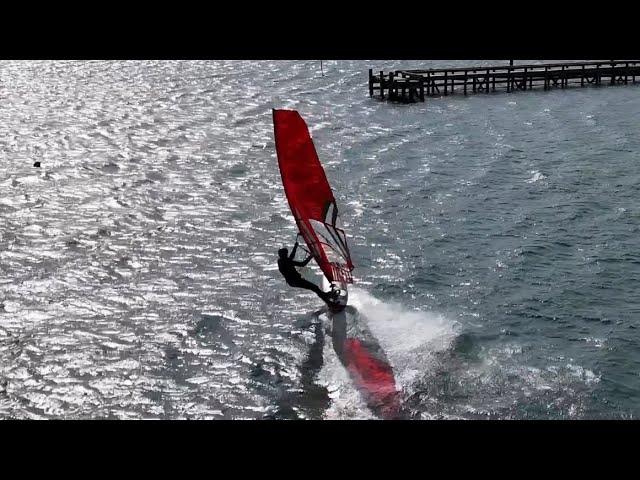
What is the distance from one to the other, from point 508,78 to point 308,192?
45363 mm

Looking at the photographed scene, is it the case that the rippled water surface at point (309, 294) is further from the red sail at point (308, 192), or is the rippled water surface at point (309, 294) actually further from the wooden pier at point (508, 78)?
the wooden pier at point (508, 78)

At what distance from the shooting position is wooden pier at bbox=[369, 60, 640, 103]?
204ft

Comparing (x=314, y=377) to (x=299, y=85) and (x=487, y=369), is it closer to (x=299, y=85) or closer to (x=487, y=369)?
(x=487, y=369)

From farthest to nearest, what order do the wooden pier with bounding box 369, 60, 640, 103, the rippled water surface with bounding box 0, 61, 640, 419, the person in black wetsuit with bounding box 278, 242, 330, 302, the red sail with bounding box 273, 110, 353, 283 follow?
the wooden pier with bounding box 369, 60, 640, 103, the person in black wetsuit with bounding box 278, 242, 330, 302, the red sail with bounding box 273, 110, 353, 283, the rippled water surface with bounding box 0, 61, 640, 419

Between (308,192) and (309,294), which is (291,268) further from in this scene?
(309,294)

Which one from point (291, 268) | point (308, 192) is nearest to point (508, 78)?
point (308, 192)

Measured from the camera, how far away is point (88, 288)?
26453mm

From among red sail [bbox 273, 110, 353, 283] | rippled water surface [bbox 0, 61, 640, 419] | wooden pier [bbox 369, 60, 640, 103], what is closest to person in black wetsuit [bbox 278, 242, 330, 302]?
red sail [bbox 273, 110, 353, 283]

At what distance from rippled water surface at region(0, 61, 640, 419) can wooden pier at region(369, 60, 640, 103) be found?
6.44 meters

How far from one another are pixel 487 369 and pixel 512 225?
523 inches

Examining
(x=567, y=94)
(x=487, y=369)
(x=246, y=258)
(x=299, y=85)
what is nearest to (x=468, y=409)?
(x=487, y=369)

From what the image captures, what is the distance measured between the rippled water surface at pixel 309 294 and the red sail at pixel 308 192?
216 cm

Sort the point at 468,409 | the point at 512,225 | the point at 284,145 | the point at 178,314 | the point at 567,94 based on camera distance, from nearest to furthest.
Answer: the point at 468,409 → the point at 284,145 → the point at 178,314 → the point at 512,225 → the point at 567,94

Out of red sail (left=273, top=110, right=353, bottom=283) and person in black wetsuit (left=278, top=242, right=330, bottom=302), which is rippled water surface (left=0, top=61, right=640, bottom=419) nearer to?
person in black wetsuit (left=278, top=242, right=330, bottom=302)
